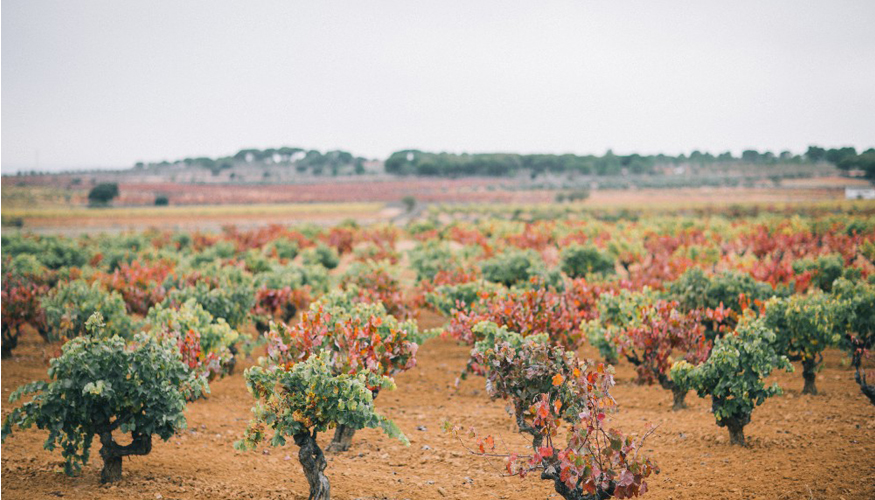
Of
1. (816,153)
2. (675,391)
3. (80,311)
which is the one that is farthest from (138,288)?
(816,153)

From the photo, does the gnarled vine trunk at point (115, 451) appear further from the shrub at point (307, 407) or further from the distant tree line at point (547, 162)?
the distant tree line at point (547, 162)

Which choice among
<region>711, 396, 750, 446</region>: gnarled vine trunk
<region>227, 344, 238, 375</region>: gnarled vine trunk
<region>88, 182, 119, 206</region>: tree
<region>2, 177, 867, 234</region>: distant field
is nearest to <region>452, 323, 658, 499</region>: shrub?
<region>711, 396, 750, 446</region>: gnarled vine trunk

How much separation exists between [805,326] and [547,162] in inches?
5292

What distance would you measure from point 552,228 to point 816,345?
23.6m

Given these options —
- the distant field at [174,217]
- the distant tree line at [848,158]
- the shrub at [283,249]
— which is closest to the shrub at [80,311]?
the shrub at [283,249]

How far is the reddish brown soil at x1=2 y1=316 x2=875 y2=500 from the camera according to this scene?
6469 mm

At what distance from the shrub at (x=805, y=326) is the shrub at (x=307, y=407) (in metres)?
7.43

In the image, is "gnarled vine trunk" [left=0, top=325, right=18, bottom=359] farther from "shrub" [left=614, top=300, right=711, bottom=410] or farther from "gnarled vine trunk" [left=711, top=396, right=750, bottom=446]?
"gnarled vine trunk" [left=711, top=396, right=750, bottom=446]

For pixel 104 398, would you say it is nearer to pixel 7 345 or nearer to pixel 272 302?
pixel 272 302

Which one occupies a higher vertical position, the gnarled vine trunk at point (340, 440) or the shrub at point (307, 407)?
the shrub at point (307, 407)

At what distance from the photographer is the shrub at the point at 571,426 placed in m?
4.49

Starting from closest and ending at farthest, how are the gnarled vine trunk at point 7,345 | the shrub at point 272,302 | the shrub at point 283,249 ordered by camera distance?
the gnarled vine trunk at point 7,345, the shrub at point 272,302, the shrub at point 283,249

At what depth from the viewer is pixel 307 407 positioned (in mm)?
5723

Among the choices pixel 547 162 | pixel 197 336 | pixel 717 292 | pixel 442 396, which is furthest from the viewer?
pixel 547 162
